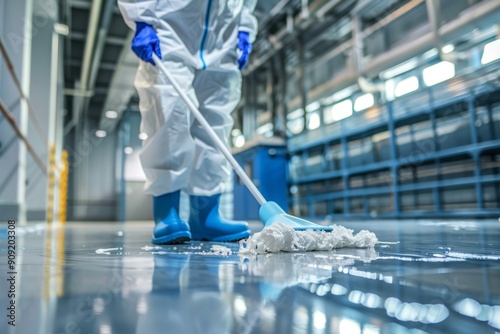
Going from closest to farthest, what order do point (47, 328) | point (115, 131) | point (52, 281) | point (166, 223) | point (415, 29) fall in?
point (47, 328)
point (52, 281)
point (166, 223)
point (415, 29)
point (115, 131)

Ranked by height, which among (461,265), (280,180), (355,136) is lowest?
(461,265)

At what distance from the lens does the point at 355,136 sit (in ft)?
16.6

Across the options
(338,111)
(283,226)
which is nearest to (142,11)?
(283,226)

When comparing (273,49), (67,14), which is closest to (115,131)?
(67,14)

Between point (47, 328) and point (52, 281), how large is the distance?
232 mm

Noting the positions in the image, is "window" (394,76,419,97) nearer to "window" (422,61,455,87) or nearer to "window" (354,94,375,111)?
"window" (422,61,455,87)

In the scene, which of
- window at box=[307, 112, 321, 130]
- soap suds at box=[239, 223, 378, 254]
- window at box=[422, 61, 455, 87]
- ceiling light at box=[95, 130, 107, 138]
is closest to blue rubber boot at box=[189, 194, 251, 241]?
soap suds at box=[239, 223, 378, 254]

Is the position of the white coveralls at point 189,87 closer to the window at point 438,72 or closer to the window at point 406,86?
the window at point 438,72

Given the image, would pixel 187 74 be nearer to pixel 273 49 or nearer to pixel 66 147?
pixel 273 49

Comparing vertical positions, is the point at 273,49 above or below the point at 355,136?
above

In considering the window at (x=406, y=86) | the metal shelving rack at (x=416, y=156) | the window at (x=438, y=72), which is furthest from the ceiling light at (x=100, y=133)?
the window at (x=438, y=72)

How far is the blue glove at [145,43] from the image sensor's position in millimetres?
1198

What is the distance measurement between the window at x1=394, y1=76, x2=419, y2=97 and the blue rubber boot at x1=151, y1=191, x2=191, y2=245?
4.12m

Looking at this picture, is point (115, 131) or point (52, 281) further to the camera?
point (115, 131)
